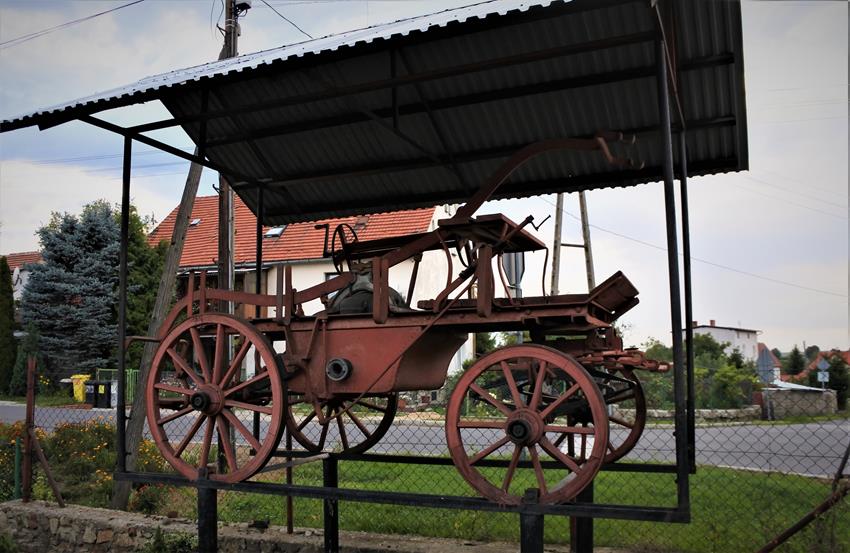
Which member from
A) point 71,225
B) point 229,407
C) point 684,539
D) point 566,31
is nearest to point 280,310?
point 229,407

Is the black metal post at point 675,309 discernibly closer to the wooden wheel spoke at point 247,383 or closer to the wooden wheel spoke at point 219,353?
the wooden wheel spoke at point 247,383

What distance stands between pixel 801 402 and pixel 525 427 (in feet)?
69.0

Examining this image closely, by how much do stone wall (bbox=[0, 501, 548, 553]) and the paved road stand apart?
2135mm

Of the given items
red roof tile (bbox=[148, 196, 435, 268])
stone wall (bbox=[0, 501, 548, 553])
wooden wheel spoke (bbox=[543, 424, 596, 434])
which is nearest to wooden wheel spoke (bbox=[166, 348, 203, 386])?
stone wall (bbox=[0, 501, 548, 553])

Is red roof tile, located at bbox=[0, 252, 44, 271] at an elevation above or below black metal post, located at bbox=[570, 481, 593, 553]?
above

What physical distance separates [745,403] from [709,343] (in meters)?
12.2

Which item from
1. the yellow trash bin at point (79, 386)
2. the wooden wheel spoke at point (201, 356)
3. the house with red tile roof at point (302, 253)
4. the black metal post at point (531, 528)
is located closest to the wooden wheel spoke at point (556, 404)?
the black metal post at point (531, 528)

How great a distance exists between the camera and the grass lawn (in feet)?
20.4

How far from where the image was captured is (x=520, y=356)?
4.42 metres

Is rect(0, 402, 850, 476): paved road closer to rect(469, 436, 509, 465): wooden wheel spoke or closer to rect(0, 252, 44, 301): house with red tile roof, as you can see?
rect(469, 436, 509, 465): wooden wheel spoke

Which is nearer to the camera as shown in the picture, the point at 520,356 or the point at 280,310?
the point at 520,356

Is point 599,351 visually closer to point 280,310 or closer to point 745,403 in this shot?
point 280,310

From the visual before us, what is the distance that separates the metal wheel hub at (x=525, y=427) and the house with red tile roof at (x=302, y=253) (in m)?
19.0

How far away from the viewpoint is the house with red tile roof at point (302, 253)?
81.0 feet
